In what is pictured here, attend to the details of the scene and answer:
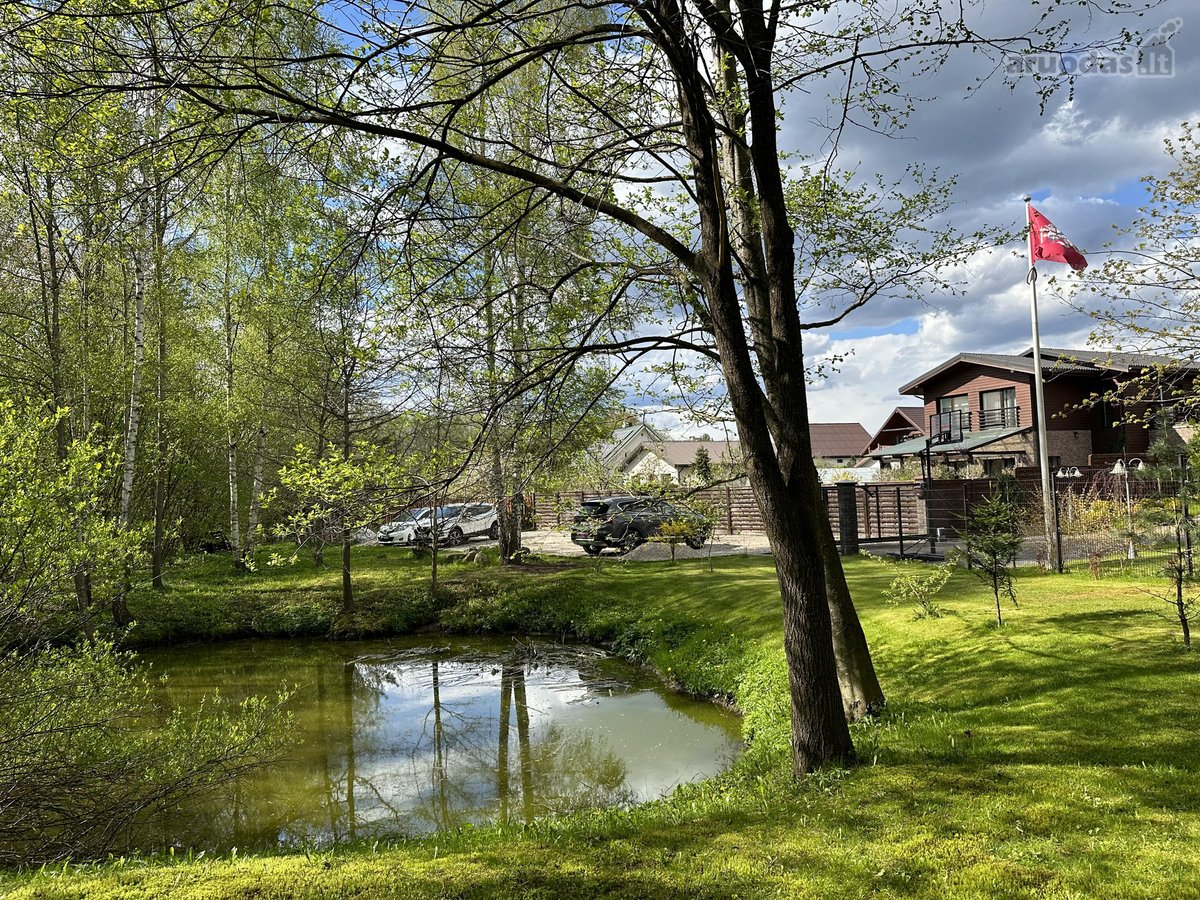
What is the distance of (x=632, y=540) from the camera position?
67.5 ft

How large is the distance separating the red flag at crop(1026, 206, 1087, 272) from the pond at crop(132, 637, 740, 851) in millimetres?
10822

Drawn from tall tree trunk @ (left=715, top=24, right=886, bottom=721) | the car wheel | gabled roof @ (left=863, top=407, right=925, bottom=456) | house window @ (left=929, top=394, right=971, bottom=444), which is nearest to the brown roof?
gabled roof @ (left=863, top=407, right=925, bottom=456)

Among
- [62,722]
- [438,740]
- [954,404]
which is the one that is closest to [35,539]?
[62,722]

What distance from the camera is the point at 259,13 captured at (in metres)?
3.80

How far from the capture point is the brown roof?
188 feet

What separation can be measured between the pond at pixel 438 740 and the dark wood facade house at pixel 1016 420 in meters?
19.2

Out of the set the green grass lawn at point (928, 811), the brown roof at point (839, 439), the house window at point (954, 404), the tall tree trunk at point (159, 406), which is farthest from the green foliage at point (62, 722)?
the brown roof at point (839, 439)

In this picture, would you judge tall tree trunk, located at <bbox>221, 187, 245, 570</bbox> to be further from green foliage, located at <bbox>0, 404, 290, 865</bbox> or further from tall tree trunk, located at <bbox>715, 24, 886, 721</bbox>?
tall tree trunk, located at <bbox>715, 24, 886, 721</bbox>

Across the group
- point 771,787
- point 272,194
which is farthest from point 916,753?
point 272,194

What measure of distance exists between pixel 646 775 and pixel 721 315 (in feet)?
16.6

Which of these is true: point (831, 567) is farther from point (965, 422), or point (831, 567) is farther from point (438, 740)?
point (965, 422)

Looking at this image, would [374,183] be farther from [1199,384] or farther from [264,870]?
[1199,384]

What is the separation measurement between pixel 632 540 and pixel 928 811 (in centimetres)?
1663

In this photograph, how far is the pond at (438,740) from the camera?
6.61 metres
